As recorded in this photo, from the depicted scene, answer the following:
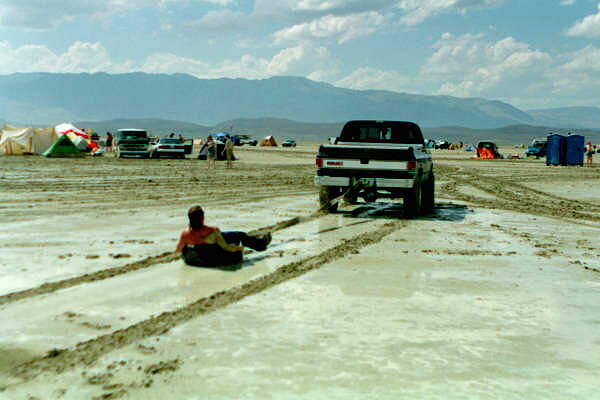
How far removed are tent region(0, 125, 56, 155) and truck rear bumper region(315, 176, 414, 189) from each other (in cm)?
3584

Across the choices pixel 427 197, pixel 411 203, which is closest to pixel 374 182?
pixel 411 203

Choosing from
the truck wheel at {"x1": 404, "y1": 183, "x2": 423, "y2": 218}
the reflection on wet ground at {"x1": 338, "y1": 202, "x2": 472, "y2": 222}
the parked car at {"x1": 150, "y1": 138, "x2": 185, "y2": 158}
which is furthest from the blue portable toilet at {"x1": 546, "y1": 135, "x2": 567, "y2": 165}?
the truck wheel at {"x1": 404, "y1": 183, "x2": 423, "y2": 218}

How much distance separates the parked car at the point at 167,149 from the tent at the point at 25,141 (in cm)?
Answer: 870

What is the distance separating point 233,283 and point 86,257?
2.42 meters

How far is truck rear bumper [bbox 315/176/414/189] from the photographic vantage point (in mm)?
13102

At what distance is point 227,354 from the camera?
4832 mm

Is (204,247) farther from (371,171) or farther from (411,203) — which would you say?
(411,203)

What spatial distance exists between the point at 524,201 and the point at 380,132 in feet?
17.1

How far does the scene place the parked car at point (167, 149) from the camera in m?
41.2

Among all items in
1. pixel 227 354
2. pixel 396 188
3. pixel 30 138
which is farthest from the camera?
pixel 30 138

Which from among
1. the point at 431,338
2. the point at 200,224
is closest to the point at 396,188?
the point at 200,224

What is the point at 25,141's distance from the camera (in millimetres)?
44156

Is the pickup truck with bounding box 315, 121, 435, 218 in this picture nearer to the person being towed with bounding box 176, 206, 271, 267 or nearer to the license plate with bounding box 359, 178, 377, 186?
the license plate with bounding box 359, 178, 377, 186

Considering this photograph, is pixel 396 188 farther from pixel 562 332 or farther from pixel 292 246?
pixel 562 332
